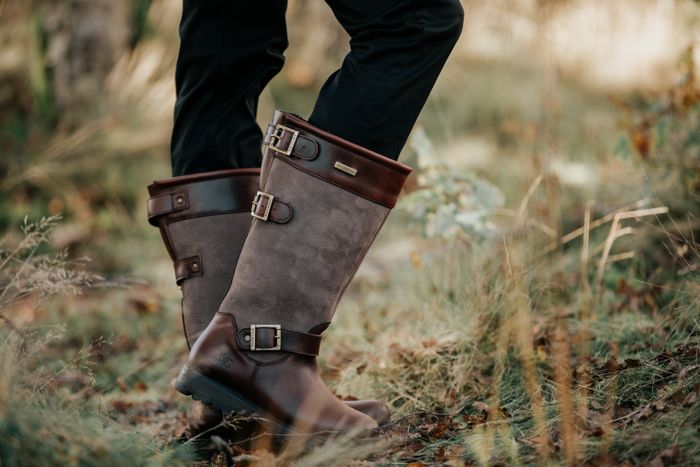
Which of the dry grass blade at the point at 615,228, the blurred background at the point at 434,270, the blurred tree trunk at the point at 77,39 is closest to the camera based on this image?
the blurred background at the point at 434,270

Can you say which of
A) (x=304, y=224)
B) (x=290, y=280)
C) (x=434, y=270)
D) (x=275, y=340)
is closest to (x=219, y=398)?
(x=275, y=340)

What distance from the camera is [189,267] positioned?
5.23 feet

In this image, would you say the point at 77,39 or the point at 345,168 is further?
the point at 77,39

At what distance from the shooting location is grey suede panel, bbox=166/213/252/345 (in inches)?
62.2

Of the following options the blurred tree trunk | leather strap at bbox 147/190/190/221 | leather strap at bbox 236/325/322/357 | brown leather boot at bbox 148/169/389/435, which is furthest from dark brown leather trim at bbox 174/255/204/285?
the blurred tree trunk

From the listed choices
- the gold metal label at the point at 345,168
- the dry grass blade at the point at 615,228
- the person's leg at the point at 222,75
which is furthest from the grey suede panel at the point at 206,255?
the dry grass blade at the point at 615,228

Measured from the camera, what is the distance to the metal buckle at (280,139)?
53.8 inches

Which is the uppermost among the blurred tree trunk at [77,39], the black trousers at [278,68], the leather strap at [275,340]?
the blurred tree trunk at [77,39]

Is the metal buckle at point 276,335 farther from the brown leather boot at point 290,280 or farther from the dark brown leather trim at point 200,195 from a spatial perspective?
the dark brown leather trim at point 200,195

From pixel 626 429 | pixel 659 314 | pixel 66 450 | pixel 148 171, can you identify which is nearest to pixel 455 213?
pixel 659 314

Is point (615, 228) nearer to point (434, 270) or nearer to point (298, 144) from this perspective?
point (434, 270)

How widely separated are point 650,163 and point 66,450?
227 centimetres

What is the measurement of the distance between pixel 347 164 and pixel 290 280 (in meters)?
0.26

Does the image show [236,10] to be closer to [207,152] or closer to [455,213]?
[207,152]
